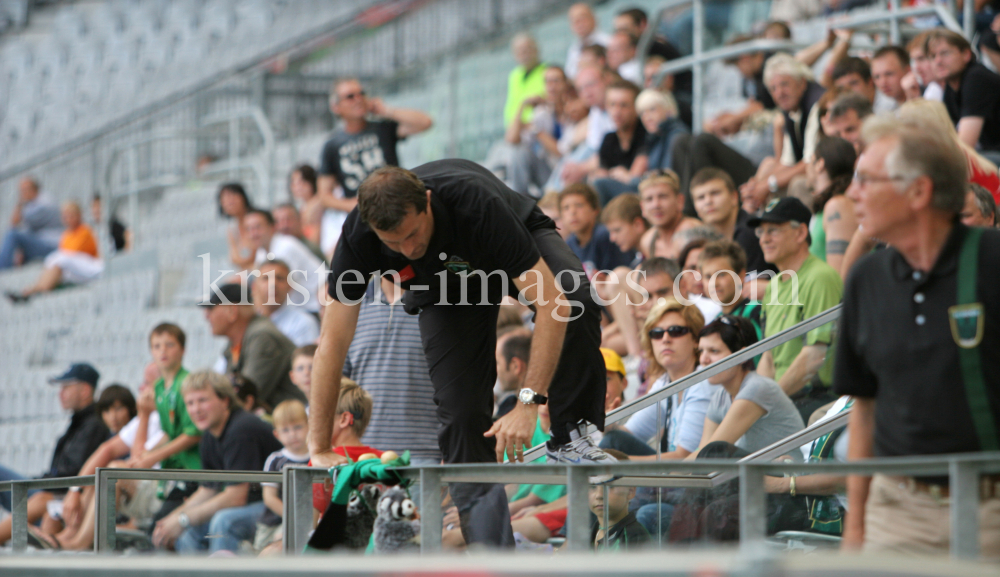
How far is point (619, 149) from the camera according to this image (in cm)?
829

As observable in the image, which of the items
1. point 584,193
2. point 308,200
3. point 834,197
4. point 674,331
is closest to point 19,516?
point 674,331

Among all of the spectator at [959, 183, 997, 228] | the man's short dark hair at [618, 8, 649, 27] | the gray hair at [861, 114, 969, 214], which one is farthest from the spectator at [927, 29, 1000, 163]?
the man's short dark hair at [618, 8, 649, 27]

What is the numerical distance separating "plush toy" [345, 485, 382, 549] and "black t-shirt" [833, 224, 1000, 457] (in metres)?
1.43

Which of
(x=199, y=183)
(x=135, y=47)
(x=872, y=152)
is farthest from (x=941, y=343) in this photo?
(x=135, y=47)

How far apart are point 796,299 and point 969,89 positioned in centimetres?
Answer: 196

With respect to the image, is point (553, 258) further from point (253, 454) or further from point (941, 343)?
point (253, 454)

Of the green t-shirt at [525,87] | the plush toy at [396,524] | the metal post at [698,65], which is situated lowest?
the plush toy at [396,524]

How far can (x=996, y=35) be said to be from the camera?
694 centimetres

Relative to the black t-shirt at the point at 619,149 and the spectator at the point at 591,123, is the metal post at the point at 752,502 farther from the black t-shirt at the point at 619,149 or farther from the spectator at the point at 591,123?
the spectator at the point at 591,123

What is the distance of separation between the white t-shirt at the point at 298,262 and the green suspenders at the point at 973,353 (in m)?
6.60

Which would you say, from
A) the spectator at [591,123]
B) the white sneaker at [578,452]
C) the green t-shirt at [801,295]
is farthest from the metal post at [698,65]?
the white sneaker at [578,452]

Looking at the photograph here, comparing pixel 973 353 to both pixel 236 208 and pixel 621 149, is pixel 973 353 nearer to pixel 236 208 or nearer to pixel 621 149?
pixel 621 149

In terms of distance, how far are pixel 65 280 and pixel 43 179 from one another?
2.88 meters

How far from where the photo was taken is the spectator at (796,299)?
414 centimetres
